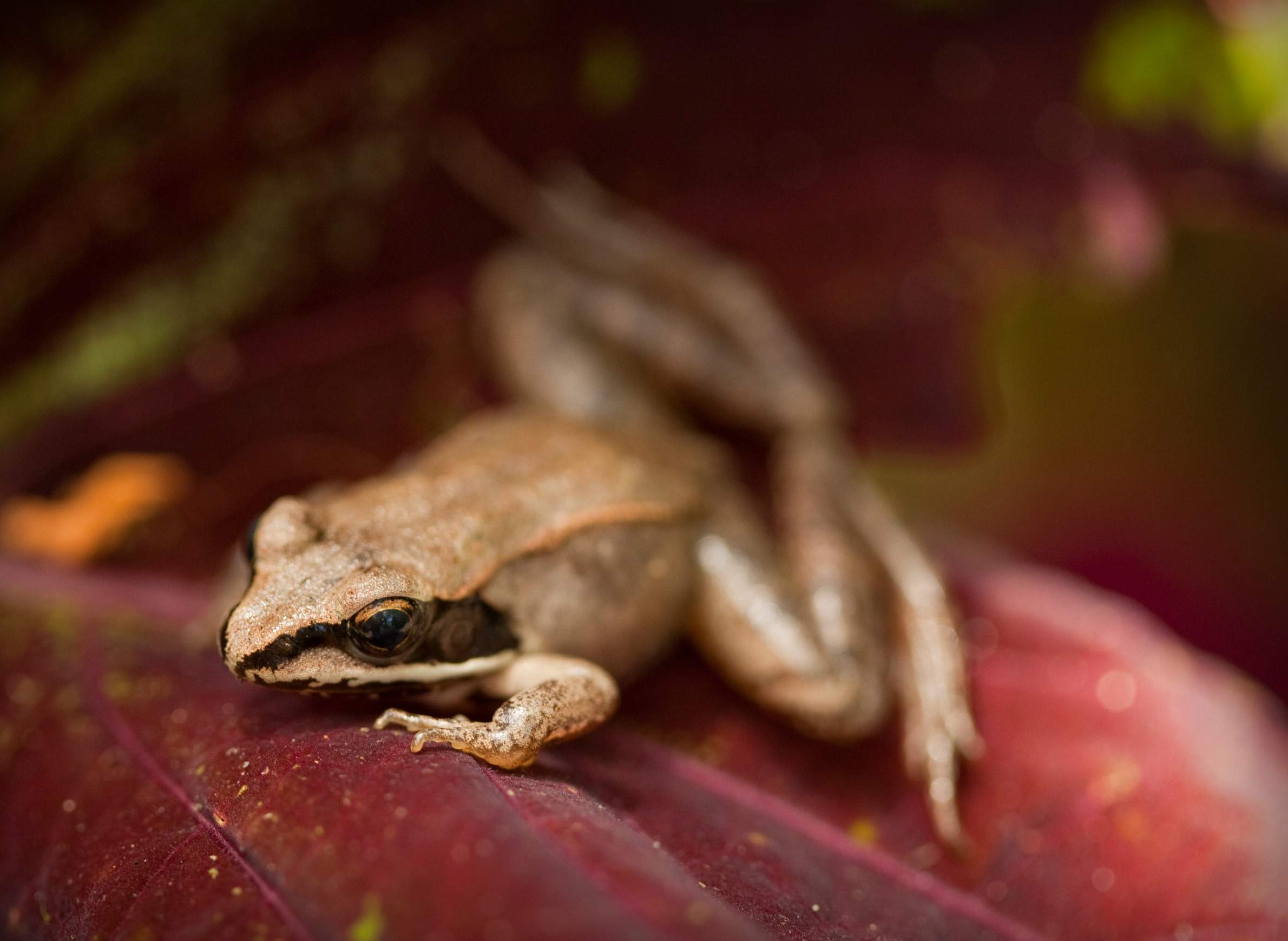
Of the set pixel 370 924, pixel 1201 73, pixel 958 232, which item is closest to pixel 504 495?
pixel 370 924

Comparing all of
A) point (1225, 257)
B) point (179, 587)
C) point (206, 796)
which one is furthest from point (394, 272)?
point (1225, 257)

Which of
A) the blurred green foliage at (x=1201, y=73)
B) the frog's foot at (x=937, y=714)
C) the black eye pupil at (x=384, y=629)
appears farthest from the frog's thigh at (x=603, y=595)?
the blurred green foliage at (x=1201, y=73)

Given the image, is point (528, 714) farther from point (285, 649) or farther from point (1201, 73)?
point (1201, 73)

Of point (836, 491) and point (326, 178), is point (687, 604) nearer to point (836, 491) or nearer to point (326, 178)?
point (836, 491)

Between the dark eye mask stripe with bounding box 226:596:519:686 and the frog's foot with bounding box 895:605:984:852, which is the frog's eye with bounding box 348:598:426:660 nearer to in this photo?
the dark eye mask stripe with bounding box 226:596:519:686

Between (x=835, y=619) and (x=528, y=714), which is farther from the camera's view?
(x=835, y=619)

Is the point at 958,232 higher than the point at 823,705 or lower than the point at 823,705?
higher

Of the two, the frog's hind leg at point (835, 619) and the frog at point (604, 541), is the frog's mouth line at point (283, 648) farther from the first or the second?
the frog's hind leg at point (835, 619)
